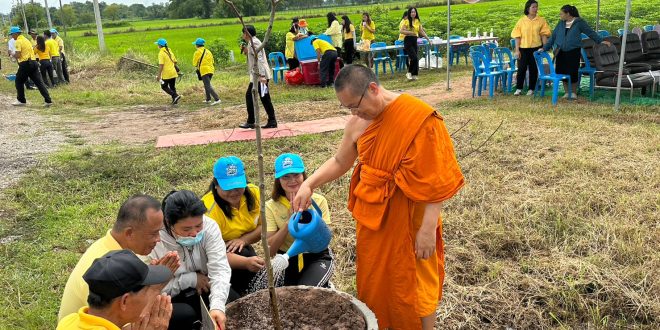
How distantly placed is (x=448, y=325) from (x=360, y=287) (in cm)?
59

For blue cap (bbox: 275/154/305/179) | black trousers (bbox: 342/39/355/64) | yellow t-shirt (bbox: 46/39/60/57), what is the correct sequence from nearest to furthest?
blue cap (bbox: 275/154/305/179), black trousers (bbox: 342/39/355/64), yellow t-shirt (bbox: 46/39/60/57)

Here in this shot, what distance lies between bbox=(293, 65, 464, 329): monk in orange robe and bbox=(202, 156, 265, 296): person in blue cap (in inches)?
21.5

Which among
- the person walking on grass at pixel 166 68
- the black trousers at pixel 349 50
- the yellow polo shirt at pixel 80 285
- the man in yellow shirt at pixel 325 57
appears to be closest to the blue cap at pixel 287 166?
the yellow polo shirt at pixel 80 285

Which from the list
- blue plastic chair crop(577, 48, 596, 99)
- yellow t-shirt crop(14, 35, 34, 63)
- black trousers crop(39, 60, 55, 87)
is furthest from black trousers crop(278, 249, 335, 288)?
black trousers crop(39, 60, 55, 87)

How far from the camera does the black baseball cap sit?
1.63 meters

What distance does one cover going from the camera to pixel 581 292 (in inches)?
115

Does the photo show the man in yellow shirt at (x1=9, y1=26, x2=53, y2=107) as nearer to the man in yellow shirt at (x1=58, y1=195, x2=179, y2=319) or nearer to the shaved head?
the man in yellow shirt at (x1=58, y1=195, x2=179, y2=319)

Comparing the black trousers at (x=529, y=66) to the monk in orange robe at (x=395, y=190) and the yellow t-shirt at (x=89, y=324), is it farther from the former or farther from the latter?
the yellow t-shirt at (x=89, y=324)

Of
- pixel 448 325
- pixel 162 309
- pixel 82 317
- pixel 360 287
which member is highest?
pixel 82 317

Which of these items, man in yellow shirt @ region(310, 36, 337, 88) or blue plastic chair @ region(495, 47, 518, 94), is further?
man in yellow shirt @ region(310, 36, 337, 88)

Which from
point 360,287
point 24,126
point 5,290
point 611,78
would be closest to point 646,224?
point 360,287

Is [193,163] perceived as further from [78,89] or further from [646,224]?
[78,89]

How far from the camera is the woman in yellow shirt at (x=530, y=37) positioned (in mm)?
8188

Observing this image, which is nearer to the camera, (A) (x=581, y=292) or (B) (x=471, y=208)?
(A) (x=581, y=292)
